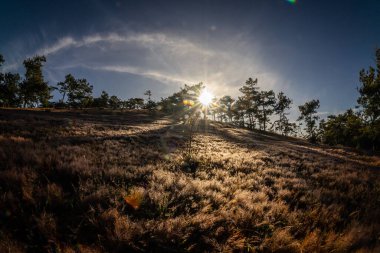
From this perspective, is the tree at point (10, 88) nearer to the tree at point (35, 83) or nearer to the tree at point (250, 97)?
the tree at point (35, 83)

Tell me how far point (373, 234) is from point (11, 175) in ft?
27.6

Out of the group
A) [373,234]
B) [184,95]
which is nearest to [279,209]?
[373,234]

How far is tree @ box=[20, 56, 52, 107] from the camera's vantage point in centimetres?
4812

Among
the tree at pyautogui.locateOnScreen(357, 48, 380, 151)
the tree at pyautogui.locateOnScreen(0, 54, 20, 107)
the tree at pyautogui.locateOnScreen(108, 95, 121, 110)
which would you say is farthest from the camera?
the tree at pyautogui.locateOnScreen(108, 95, 121, 110)

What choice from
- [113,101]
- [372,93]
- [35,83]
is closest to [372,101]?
[372,93]

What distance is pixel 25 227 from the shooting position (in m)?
2.79

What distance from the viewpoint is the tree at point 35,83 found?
1895 inches

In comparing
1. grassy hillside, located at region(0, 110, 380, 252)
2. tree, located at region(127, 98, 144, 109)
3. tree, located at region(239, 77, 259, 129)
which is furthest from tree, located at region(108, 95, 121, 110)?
grassy hillside, located at region(0, 110, 380, 252)

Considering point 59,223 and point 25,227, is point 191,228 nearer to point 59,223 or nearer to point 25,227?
point 59,223

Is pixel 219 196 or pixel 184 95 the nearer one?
pixel 219 196

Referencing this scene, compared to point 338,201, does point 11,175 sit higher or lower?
higher

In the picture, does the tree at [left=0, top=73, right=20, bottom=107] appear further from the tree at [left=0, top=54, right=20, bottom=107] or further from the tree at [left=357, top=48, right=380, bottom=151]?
the tree at [left=357, top=48, right=380, bottom=151]

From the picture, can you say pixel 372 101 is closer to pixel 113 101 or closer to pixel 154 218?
pixel 154 218

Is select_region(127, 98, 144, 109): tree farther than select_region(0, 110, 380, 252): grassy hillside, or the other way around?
select_region(127, 98, 144, 109): tree
